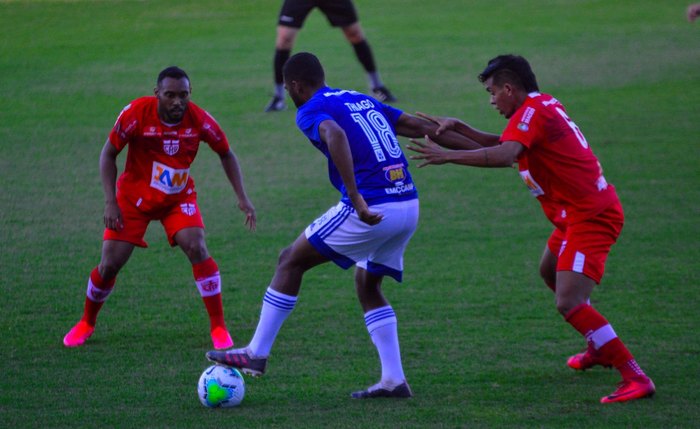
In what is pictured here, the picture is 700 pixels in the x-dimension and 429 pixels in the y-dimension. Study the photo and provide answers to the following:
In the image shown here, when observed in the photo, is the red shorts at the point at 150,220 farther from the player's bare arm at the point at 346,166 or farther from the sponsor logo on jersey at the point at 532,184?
the sponsor logo on jersey at the point at 532,184

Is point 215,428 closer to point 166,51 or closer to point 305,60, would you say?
point 305,60

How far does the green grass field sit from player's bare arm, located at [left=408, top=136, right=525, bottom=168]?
1.33m

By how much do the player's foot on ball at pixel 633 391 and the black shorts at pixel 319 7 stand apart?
417 inches

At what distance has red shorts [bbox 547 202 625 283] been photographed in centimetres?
594

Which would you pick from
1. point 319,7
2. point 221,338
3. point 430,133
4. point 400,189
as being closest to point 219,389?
point 221,338

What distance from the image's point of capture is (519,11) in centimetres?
2453

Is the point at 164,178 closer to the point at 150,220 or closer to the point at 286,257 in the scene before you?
the point at 150,220

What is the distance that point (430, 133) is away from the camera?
630 centimetres

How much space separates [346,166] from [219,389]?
1.38 metres

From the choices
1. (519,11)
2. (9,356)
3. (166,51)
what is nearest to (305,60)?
(9,356)

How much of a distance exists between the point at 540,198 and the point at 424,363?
1.27 meters

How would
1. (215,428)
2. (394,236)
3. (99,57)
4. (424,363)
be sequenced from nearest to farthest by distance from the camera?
(215,428)
(394,236)
(424,363)
(99,57)

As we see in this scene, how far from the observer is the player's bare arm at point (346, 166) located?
18.5ft

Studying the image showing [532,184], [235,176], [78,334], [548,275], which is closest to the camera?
[532,184]
